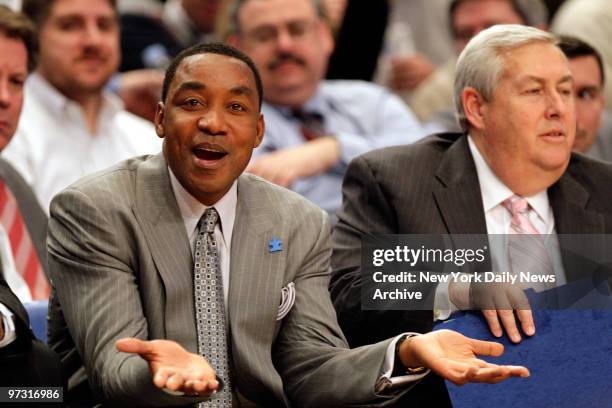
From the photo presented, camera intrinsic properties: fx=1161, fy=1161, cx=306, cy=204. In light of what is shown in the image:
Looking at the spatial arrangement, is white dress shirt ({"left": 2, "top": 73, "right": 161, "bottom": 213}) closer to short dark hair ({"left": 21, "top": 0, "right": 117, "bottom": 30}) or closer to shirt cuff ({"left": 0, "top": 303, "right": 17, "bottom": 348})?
short dark hair ({"left": 21, "top": 0, "right": 117, "bottom": 30})

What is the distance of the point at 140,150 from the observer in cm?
432

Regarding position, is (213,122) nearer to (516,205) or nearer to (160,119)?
(160,119)

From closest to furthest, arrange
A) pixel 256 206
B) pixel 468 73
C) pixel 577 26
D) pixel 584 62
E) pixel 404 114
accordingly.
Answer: pixel 256 206
pixel 468 73
pixel 584 62
pixel 404 114
pixel 577 26

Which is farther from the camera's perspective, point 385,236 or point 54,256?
point 385,236

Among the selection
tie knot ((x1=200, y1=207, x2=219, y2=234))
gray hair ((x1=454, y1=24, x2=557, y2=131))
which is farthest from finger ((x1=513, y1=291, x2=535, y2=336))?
gray hair ((x1=454, y1=24, x2=557, y2=131))

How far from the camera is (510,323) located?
2.48m

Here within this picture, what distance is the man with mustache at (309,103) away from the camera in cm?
434

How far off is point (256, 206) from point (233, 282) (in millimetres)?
216

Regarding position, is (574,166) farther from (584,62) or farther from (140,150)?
(140,150)

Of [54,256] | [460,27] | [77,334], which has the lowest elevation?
[77,334]

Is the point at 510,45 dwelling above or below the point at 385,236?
above

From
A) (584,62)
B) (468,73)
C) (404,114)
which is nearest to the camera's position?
(468,73)

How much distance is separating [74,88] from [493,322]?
2242mm

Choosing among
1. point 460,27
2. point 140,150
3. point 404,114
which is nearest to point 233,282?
point 140,150
